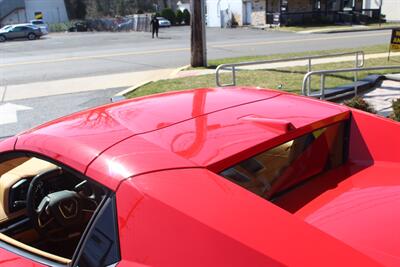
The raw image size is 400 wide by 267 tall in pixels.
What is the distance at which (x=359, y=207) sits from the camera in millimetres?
2043

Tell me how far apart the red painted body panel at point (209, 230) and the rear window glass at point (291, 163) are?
28 centimetres

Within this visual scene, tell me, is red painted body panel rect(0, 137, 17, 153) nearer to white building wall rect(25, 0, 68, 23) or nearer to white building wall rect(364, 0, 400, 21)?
white building wall rect(364, 0, 400, 21)

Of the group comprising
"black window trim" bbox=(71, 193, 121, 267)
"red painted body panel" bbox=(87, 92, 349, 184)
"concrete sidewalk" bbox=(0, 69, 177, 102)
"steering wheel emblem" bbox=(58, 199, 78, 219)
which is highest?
"red painted body panel" bbox=(87, 92, 349, 184)

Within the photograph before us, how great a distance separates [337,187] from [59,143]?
1.33m

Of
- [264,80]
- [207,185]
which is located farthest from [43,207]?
[264,80]

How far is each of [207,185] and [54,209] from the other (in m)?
1.00

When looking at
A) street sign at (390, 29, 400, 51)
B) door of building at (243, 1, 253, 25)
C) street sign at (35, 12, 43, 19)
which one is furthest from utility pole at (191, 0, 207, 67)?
street sign at (35, 12, 43, 19)

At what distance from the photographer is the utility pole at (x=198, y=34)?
50.5ft

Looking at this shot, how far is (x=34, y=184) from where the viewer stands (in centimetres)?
248

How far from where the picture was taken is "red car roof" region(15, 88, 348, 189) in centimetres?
182

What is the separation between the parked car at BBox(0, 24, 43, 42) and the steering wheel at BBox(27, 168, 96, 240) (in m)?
44.6

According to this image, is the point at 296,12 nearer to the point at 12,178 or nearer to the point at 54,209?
the point at 12,178

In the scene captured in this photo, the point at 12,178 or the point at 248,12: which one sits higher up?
the point at 12,178

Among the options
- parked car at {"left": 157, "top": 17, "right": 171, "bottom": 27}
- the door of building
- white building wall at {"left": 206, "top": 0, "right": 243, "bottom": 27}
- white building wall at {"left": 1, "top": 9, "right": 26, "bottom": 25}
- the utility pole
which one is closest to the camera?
the utility pole
